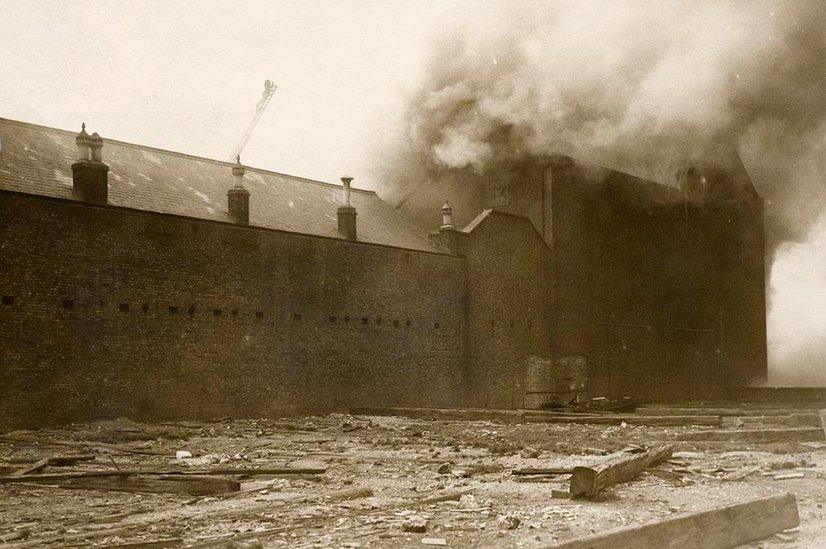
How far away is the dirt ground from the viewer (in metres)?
6.70

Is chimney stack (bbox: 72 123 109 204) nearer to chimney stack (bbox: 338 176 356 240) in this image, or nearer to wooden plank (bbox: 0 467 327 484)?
chimney stack (bbox: 338 176 356 240)

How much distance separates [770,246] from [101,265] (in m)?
33.1

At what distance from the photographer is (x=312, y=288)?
23297 millimetres

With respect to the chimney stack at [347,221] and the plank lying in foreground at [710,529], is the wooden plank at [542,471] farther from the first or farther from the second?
the chimney stack at [347,221]

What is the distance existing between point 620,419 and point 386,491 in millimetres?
10635

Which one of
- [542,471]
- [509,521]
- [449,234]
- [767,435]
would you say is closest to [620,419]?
[767,435]

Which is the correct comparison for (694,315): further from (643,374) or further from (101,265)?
(101,265)

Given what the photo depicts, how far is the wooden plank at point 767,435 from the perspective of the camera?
574 inches

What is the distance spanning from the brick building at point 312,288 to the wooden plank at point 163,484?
904 centimetres

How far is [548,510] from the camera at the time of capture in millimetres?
7559

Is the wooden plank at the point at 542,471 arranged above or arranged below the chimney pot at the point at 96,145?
below

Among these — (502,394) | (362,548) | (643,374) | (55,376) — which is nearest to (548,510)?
(362,548)

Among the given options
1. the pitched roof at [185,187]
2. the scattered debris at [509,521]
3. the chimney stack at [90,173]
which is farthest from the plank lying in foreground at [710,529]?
the pitched roof at [185,187]

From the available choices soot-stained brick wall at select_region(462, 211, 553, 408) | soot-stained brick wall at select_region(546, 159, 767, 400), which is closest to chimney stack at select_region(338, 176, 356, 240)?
soot-stained brick wall at select_region(462, 211, 553, 408)
